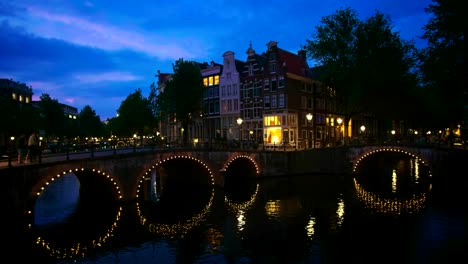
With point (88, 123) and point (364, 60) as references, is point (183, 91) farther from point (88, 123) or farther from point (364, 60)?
point (88, 123)

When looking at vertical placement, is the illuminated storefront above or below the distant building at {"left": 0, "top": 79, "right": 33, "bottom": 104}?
below

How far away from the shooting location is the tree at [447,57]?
27516 mm

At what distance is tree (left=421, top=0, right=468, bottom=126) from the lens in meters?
27.5

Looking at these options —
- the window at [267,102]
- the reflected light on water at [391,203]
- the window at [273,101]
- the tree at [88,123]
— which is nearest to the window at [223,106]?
the window at [267,102]

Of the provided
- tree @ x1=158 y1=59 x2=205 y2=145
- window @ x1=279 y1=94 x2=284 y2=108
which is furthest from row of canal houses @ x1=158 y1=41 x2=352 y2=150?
tree @ x1=158 y1=59 x2=205 y2=145

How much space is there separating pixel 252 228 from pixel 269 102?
3639cm

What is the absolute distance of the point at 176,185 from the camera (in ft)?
150

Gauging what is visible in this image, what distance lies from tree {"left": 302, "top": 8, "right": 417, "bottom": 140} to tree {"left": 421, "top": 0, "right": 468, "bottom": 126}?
1966cm

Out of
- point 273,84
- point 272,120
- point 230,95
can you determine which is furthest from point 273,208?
point 230,95

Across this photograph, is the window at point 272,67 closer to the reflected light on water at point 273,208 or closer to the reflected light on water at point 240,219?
the reflected light on water at point 273,208

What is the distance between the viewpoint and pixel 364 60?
52.4m

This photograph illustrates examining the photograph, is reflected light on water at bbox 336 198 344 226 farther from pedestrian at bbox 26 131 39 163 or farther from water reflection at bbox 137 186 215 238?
pedestrian at bbox 26 131 39 163

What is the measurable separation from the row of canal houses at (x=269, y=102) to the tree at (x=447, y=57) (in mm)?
23488

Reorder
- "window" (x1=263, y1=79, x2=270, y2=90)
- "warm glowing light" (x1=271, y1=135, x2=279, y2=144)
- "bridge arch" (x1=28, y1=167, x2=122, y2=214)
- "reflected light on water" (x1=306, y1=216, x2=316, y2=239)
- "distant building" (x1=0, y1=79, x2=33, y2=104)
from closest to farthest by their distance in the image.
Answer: "reflected light on water" (x1=306, y1=216, x2=316, y2=239)
"bridge arch" (x1=28, y1=167, x2=122, y2=214)
"warm glowing light" (x1=271, y1=135, x2=279, y2=144)
"window" (x1=263, y1=79, x2=270, y2=90)
"distant building" (x1=0, y1=79, x2=33, y2=104)
